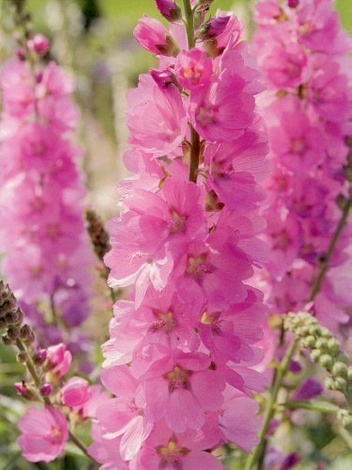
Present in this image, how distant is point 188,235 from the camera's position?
90 centimetres

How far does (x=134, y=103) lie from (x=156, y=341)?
283mm

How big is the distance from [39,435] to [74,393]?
0.08m

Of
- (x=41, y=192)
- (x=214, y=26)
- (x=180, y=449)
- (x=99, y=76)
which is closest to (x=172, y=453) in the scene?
(x=180, y=449)

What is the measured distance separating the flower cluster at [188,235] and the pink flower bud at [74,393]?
3.8 inches

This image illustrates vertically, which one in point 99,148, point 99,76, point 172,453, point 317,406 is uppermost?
point 172,453

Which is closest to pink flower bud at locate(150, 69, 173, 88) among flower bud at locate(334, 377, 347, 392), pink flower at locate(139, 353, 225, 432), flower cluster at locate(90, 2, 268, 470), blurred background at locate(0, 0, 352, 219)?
flower cluster at locate(90, 2, 268, 470)

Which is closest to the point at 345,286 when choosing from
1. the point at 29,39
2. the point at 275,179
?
the point at 275,179

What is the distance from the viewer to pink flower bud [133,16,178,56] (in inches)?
35.9

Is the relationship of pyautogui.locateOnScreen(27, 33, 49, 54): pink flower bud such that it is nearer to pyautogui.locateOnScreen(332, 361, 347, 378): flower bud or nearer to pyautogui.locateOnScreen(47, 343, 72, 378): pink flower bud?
pyautogui.locateOnScreen(47, 343, 72, 378): pink flower bud

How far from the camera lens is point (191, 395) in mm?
962

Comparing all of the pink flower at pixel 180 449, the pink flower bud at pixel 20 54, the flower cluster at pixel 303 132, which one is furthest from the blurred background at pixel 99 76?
the pink flower at pixel 180 449

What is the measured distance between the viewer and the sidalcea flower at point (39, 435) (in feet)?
3.48

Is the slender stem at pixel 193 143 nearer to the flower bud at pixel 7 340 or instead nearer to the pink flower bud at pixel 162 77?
the pink flower bud at pixel 162 77

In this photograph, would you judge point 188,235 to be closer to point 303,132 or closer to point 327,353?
point 327,353
